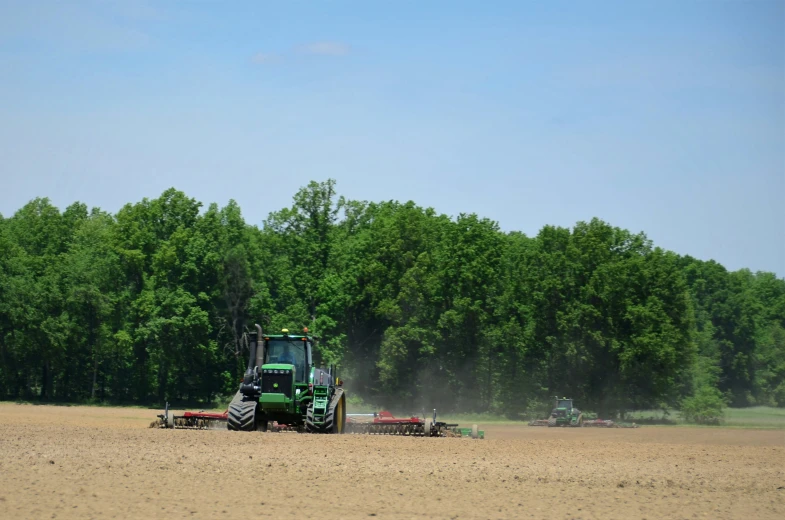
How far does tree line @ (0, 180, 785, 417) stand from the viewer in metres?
67.4

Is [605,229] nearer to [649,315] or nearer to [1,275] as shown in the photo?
[649,315]

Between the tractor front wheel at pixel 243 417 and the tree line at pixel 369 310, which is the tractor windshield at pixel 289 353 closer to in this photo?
the tractor front wheel at pixel 243 417

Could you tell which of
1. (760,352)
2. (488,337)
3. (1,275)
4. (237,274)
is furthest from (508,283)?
(760,352)

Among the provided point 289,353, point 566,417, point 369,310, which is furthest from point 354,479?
point 369,310

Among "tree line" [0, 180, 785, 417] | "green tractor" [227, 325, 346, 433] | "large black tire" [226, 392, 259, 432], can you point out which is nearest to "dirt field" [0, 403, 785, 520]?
"large black tire" [226, 392, 259, 432]

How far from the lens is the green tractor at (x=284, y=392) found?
98.6 ft

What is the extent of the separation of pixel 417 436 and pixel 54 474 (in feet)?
54.2

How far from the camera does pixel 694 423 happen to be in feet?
218

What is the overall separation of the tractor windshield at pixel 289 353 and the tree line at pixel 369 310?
127 ft

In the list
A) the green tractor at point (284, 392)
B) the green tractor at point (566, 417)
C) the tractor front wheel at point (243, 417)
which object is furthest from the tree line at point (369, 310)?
the tractor front wheel at point (243, 417)

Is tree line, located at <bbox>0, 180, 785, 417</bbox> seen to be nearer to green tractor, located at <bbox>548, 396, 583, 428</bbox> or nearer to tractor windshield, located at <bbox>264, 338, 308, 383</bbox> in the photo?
green tractor, located at <bbox>548, 396, 583, 428</bbox>

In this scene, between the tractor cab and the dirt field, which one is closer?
the dirt field

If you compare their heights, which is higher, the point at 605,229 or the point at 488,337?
the point at 605,229

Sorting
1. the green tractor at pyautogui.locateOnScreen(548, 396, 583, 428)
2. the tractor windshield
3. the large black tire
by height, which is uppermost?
the tractor windshield
